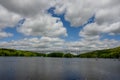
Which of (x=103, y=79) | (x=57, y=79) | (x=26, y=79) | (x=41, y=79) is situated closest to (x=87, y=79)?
(x=103, y=79)

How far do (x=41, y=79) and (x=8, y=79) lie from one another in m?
12.3

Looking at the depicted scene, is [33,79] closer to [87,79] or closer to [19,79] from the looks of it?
[19,79]

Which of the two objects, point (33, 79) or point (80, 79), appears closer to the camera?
point (33, 79)

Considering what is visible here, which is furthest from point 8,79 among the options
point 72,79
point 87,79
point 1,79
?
point 87,79

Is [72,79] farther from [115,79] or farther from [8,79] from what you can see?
[8,79]

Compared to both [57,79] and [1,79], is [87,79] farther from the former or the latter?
[1,79]

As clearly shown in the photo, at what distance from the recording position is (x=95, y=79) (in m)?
67.2

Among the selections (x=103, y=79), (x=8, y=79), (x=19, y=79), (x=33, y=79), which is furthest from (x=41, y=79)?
(x=103, y=79)

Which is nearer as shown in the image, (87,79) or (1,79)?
(1,79)

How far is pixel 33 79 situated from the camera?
61.9m

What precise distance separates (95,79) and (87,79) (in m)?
3.49

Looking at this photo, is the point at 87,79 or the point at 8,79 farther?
the point at 87,79

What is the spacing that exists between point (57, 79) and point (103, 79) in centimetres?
1940

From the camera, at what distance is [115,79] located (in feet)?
228
